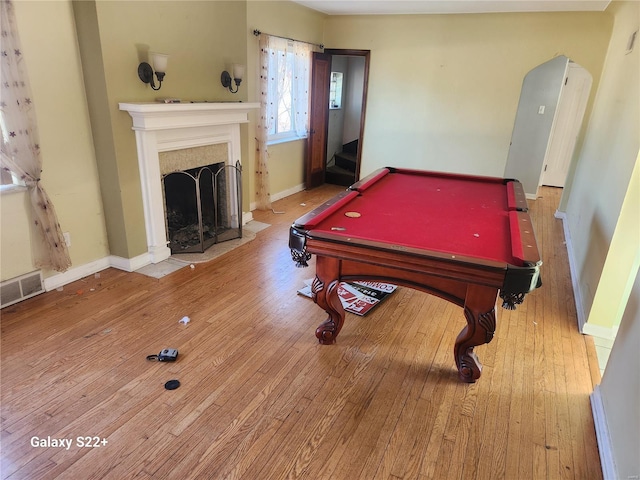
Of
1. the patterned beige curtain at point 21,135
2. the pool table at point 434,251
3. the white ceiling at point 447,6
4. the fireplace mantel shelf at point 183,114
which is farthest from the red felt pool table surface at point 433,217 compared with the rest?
the white ceiling at point 447,6

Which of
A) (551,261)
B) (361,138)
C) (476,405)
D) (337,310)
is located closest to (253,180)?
(361,138)

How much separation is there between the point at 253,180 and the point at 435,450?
3976 millimetres

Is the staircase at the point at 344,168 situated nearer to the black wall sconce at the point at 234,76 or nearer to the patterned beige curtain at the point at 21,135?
the black wall sconce at the point at 234,76

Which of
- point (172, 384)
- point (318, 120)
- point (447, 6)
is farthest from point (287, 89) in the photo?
point (172, 384)

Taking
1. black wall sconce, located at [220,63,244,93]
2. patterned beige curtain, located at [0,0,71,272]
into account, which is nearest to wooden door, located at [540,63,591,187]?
black wall sconce, located at [220,63,244,93]

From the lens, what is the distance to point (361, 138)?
250 inches

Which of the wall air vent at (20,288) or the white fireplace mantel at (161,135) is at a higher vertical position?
the white fireplace mantel at (161,135)

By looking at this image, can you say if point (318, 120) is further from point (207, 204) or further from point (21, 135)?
point (21, 135)

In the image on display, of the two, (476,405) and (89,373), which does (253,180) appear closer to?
(89,373)

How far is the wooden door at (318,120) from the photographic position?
5.93m

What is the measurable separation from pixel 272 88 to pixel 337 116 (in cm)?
247

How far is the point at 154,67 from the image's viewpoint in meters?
3.19

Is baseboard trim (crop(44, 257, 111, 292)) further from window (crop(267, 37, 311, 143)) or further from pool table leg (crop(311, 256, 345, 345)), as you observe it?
window (crop(267, 37, 311, 143))

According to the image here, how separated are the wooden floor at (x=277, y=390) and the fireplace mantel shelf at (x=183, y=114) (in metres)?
1.30
